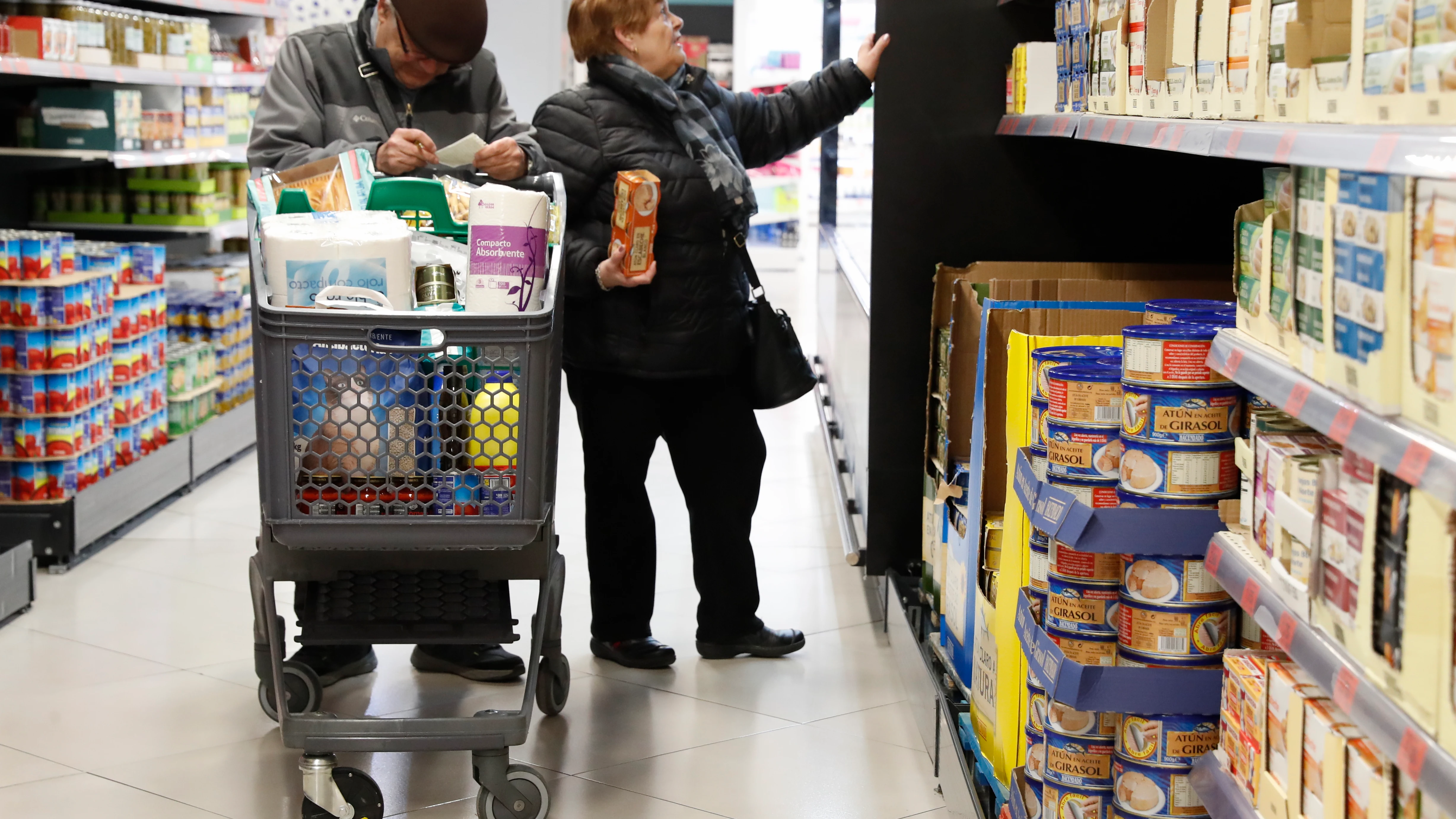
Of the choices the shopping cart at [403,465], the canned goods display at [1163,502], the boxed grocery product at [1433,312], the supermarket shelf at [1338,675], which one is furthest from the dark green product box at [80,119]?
the boxed grocery product at [1433,312]

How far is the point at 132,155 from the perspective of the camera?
4934mm

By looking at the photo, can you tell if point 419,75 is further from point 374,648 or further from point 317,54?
point 374,648

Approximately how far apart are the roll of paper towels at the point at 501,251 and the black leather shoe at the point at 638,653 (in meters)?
1.31

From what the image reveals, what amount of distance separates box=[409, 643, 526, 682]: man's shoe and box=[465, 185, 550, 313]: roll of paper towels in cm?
124

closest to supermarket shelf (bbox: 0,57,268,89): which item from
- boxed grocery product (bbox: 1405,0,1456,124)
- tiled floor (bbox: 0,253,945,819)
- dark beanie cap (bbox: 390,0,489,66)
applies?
dark beanie cap (bbox: 390,0,489,66)

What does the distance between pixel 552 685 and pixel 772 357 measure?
90cm

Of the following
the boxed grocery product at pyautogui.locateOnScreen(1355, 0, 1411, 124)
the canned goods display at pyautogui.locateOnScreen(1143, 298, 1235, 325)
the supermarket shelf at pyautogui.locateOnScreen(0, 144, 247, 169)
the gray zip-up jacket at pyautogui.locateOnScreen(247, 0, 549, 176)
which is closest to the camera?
the boxed grocery product at pyautogui.locateOnScreen(1355, 0, 1411, 124)

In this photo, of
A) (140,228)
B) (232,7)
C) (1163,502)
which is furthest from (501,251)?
(232,7)

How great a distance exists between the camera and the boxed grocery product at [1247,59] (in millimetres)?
1665

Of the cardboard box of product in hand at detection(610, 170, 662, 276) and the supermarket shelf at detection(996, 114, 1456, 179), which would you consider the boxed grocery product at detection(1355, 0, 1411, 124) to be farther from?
the cardboard box of product in hand at detection(610, 170, 662, 276)

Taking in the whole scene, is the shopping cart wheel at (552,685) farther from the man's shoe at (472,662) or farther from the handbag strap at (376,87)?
the handbag strap at (376,87)

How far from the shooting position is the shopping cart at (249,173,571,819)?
2.19 metres

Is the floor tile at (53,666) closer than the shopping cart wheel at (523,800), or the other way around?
the shopping cart wheel at (523,800)

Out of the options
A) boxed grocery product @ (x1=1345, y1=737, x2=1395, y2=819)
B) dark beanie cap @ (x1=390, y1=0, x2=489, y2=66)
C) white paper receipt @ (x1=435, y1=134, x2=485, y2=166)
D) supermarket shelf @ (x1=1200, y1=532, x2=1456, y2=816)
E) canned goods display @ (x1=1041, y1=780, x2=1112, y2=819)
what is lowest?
canned goods display @ (x1=1041, y1=780, x2=1112, y2=819)
